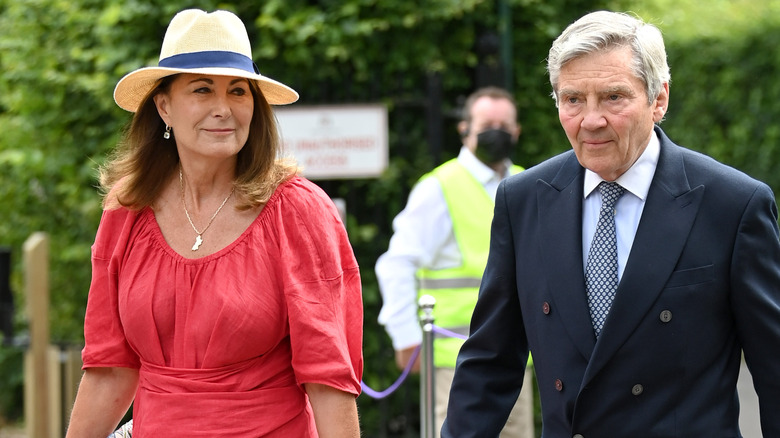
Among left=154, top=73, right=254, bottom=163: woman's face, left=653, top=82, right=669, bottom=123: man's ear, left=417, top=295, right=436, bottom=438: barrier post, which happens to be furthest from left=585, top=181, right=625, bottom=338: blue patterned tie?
left=417, top=295, right=436, bottom=438: barrier post

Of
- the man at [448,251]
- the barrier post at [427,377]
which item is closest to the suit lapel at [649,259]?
the barrier post at [427,377]

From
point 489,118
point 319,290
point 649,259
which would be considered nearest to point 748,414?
point 489,118

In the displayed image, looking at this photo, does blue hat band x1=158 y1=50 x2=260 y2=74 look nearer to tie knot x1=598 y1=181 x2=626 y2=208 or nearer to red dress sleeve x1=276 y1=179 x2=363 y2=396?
red dress sleeve x1=276 y1=179 x2=363 y2=396

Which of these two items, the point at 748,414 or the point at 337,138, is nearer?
the point at 337,138

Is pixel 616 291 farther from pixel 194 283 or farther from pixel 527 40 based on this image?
pixel 527 40

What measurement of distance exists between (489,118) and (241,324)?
296cm

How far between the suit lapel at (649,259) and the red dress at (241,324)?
80 centimetres

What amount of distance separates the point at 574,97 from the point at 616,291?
1.56ft

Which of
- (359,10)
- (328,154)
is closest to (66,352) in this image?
(328,154)

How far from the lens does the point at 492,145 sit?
580cm

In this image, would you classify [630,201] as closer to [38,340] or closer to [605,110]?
[605,110]

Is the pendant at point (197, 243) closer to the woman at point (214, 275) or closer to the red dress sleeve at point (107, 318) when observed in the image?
the woman at point (214, 275)

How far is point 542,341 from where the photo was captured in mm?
2949

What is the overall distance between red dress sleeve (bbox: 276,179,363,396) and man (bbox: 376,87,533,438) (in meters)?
2.21
